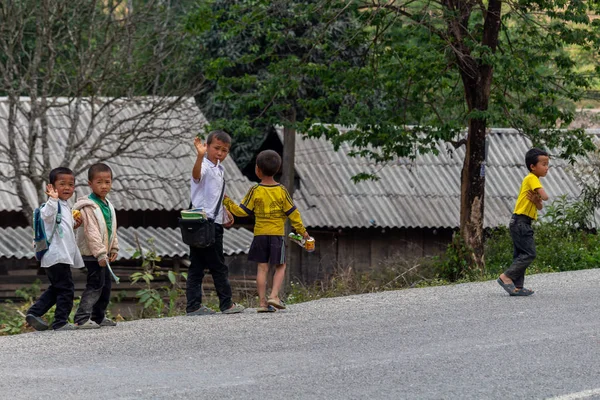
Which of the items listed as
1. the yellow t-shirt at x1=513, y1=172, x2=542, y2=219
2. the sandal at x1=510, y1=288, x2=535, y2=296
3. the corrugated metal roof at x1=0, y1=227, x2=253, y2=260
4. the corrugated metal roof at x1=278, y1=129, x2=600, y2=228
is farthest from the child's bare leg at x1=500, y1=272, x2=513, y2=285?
the corrugated metal roof at x1=278, y1=129, x2=600, y2=228

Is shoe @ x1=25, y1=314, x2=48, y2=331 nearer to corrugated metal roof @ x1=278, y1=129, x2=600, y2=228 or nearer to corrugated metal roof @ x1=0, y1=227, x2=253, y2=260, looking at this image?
corrugated metal roof @ x1=0, y1=227, x2=253, y2=260

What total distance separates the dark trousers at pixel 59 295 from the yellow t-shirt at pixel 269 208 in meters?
1.63

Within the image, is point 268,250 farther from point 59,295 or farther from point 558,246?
point 558,246

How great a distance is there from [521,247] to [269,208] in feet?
8.73

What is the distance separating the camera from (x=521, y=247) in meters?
10.7

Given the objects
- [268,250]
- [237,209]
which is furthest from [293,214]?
[237,209]

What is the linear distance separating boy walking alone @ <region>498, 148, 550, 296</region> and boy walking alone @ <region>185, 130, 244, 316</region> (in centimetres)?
275

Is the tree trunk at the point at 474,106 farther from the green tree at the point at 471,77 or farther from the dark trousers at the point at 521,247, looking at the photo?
the dark trousers at the point at 521,247

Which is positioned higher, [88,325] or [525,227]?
[525,227]

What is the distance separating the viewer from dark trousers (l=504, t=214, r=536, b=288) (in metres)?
10.6

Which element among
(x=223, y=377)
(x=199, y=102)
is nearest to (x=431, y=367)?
(x=223, y=377)

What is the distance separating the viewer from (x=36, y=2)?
2056cm

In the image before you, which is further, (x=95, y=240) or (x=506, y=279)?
(x=506, y=279)

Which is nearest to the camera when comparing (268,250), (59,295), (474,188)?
(59,295)
